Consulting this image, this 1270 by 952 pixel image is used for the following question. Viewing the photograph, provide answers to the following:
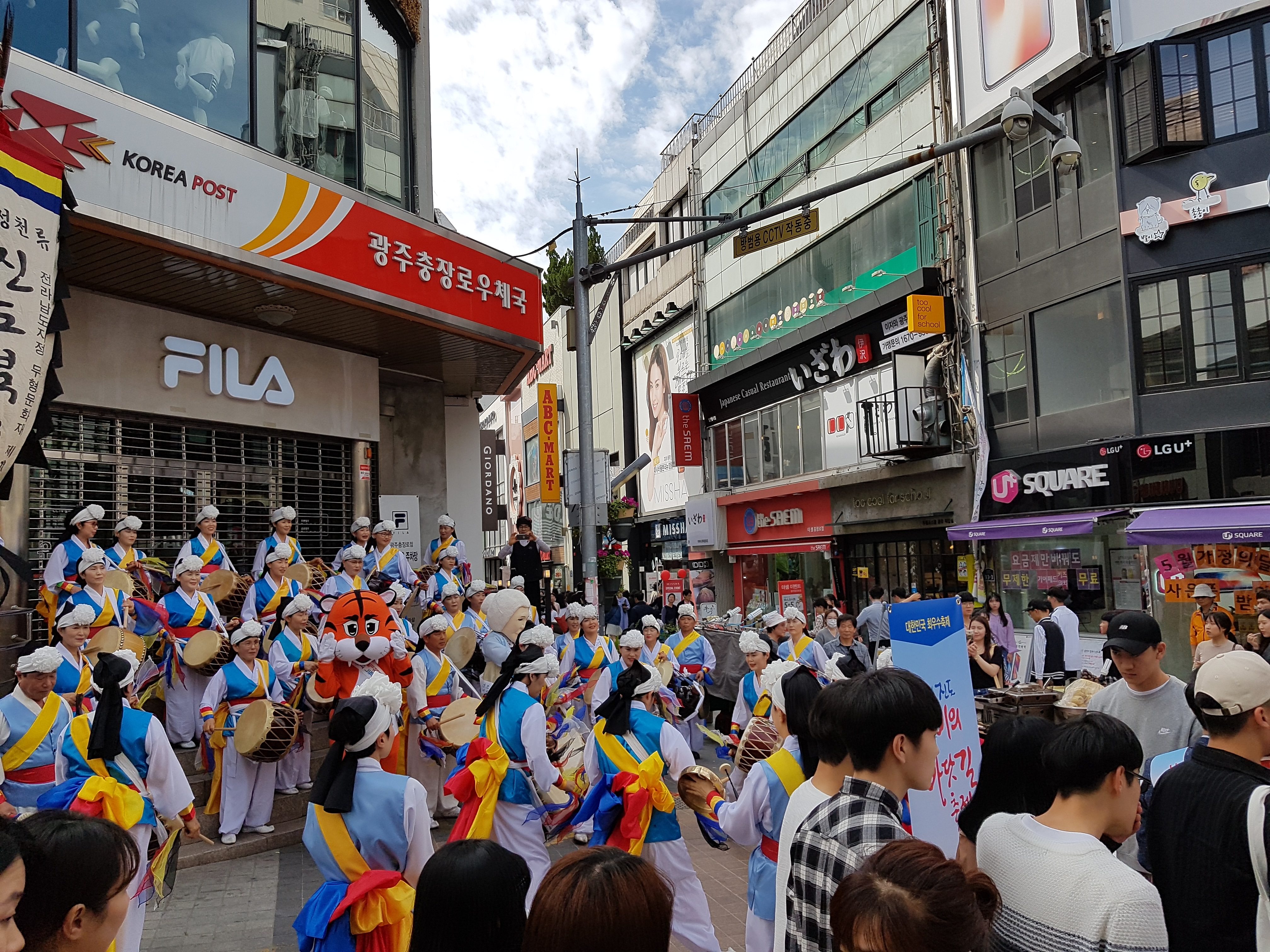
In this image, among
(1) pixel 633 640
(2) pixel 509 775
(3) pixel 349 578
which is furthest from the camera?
(3) pixel 349 578

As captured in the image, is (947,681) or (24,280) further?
(24,280)

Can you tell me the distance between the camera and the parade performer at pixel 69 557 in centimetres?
905

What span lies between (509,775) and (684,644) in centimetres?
647

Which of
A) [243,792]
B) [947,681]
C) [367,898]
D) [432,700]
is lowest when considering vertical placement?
[243,792]

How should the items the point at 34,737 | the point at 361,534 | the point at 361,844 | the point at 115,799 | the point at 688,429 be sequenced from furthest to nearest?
the point at 688,429, the point at 361,534, the point at 34,737, the point at 115,799, the point at 361,844

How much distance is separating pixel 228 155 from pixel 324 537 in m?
5.70

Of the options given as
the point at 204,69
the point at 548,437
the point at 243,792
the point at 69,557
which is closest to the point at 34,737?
the point at 243,792

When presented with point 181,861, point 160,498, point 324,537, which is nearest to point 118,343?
point 160,498

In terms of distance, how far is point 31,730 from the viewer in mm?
5297

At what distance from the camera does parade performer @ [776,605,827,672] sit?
981 cm

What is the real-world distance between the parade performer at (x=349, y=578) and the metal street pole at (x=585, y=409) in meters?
2.61

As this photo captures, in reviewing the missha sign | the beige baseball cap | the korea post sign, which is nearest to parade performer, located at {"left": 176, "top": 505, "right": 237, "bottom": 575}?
the missha sign

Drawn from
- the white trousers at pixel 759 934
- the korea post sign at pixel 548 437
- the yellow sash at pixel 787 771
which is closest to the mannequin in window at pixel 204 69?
the korea post sign at pixel 548 437

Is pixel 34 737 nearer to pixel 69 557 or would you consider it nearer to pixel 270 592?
pixel 69 557
